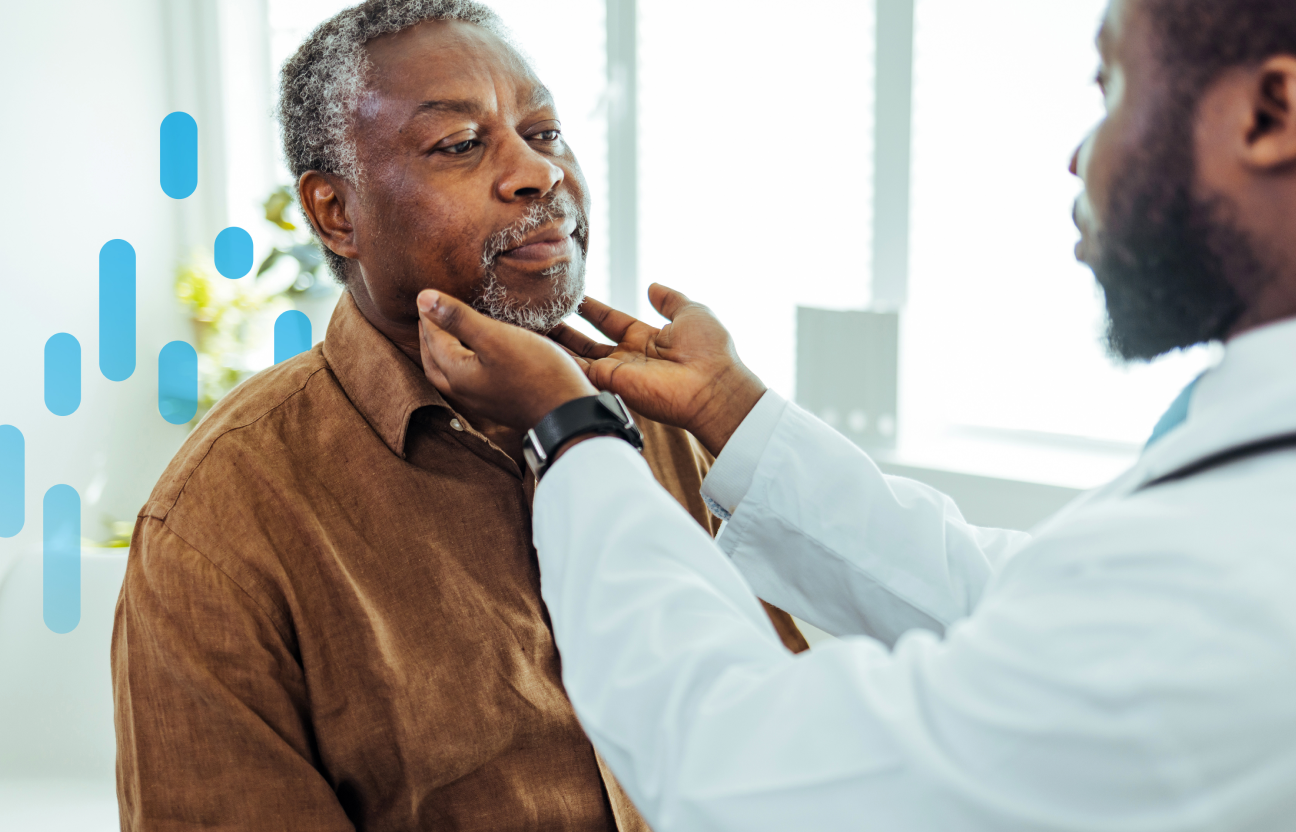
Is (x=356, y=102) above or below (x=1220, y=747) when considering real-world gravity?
above

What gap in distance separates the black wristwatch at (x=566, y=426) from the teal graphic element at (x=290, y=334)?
2668 mm

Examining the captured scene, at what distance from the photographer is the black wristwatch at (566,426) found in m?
0.87

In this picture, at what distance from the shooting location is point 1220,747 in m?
0.56

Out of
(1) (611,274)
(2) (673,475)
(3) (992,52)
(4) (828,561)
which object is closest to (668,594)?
(4) (828,561)

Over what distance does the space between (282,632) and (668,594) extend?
51cm

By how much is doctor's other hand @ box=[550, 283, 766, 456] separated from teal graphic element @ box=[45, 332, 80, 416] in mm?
2182

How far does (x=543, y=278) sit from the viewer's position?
4.16ft

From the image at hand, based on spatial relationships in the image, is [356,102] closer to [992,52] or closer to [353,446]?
[353,446]

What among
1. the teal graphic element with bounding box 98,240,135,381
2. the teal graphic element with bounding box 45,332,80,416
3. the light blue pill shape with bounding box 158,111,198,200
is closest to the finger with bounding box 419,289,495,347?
the teal graphic element with bounding box 45,332,80,416

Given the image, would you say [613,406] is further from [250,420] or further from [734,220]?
[734,220]

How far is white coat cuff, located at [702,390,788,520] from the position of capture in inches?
46.8

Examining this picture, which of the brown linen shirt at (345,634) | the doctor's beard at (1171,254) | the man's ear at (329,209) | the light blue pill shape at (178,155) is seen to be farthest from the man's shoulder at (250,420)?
the light blue pill shape at (178,155)

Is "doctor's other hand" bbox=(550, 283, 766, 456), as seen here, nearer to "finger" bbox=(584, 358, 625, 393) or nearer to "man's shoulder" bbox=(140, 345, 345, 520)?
"finger" bbox=(584, 358, 625, 393)

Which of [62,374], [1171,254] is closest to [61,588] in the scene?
[62,374]
